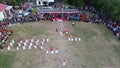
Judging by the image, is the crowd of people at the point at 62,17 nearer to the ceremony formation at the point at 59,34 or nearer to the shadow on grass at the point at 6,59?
the ceremony formation at the point at 59,34

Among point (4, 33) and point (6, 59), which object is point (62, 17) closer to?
point (4, 33)

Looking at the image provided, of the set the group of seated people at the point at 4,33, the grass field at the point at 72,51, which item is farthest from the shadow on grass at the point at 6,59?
the group of seated people at the point at 4,33

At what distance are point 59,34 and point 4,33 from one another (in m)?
7.08

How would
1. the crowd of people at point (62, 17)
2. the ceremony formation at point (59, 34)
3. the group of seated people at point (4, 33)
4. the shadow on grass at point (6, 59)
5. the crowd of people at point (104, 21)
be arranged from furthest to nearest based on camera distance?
the crowd of people at point (62, 17), the crowd of people at point (104, 21), the group of seated people at point (4, 33), the ceremony formation at point (59, 34), the shadow on grass at point (6, 59)

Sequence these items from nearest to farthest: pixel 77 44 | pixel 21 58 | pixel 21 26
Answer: pixel 21 58 < pixel 77 44 < pixel 21 26

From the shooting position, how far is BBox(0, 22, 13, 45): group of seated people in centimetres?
2823

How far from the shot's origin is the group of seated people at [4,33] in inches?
1111

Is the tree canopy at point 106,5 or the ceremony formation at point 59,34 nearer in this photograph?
the ceremony formation at point 59,34

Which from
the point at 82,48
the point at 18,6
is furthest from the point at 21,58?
the point at 18,6

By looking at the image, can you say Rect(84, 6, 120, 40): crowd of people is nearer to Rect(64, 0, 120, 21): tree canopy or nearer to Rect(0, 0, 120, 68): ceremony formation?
Rect(0, 0, 120, 68): ceremony formation

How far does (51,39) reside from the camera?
2839cm

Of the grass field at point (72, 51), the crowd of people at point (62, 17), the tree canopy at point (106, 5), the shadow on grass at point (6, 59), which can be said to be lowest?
the shadow on grass at point (6, 59)

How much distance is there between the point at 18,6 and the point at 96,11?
509 inches

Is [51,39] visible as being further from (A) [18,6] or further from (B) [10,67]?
(A) [18,6]
